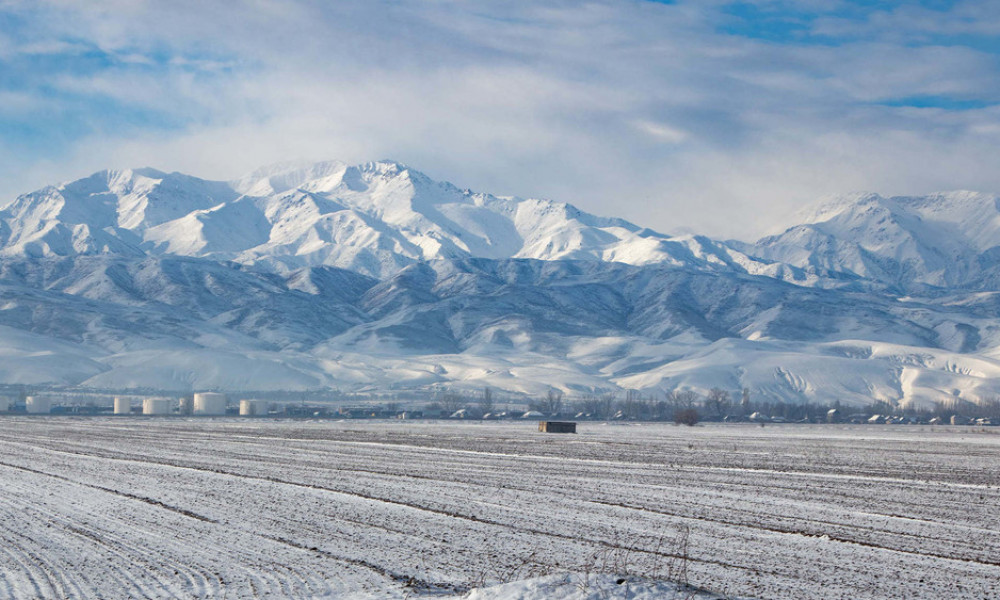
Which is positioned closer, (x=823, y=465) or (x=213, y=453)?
(x=823, y=465)

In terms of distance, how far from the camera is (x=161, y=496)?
29594 mm

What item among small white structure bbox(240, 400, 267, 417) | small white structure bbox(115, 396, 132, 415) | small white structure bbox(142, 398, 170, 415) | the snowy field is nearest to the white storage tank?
small white structure bbox(142, 398, 170, 415)

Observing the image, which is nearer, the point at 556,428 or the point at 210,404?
the point at 556,428

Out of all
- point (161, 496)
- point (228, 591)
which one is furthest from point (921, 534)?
point (161, 496)

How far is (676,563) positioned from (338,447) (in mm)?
37858

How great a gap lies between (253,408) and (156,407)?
40.4ft

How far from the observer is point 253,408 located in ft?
463

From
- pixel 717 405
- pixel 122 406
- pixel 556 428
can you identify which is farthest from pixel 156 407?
pixel 717 405

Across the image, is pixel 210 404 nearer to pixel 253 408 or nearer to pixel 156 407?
pixel 156 407

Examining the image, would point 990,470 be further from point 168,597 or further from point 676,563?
point 168,597

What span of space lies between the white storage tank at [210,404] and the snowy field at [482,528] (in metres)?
102

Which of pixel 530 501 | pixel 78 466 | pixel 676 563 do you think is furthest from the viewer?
pixel 78 466

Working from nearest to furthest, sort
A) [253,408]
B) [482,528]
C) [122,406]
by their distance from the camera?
1. [482,528]
2. [122,406]
3. [253,408]

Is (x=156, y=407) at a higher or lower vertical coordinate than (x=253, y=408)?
higher
